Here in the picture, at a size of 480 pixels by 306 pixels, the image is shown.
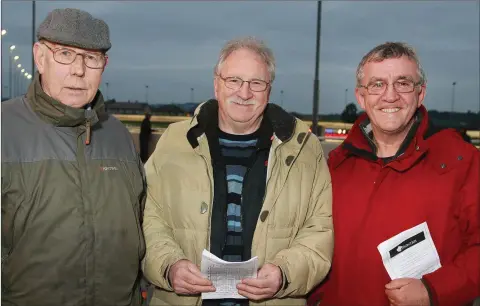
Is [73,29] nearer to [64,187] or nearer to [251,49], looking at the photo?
[64,187]

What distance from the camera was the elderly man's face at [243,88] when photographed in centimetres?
316

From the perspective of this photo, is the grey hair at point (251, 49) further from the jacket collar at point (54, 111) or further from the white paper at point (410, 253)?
the white paper at point (410, 253)

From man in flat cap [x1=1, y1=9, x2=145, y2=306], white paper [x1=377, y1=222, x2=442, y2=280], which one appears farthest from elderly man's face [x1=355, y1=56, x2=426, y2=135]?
man in flat cap [x1=1, y1=9, x2=145, y2=306]

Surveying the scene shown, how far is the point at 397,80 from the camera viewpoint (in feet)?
10.0

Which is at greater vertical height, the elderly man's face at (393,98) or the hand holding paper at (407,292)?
the elderly man's face at (393,98)

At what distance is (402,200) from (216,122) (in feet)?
3.98

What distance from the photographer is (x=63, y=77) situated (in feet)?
9.26

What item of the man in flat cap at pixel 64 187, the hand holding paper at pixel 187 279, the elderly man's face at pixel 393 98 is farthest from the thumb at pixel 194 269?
the elderly man's face at pixel 393 98

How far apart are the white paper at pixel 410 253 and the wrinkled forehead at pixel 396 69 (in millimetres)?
847

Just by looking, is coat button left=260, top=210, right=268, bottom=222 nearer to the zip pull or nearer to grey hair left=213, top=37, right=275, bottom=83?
grey hair left=213, top=37, right=275, bottom=83

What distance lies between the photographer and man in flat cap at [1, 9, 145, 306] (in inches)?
105

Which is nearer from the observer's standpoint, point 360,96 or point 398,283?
point 398,283

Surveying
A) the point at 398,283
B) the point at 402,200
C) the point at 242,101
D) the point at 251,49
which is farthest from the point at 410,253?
the point at 251,49

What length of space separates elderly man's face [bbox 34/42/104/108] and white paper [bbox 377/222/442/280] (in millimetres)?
1826
